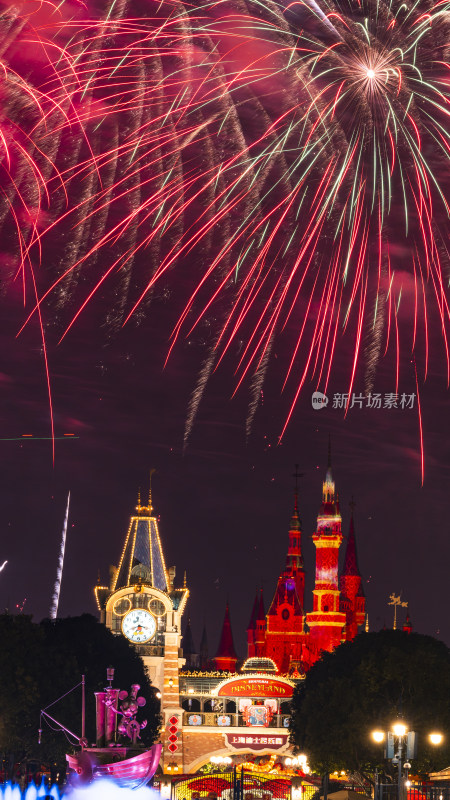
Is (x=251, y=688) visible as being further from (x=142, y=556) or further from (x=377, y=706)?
(x=377, y=706)

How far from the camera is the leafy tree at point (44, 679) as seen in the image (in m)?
76.9

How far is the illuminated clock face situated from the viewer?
360 feet

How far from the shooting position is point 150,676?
356 ft

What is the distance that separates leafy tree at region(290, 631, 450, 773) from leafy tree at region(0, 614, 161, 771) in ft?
53.2

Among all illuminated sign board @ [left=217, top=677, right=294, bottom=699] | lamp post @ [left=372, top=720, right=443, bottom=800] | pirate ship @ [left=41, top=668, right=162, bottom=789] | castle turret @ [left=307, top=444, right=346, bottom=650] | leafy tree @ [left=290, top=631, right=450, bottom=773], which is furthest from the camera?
castle turret @ [left=307, top=444, right=346, bottom=650]

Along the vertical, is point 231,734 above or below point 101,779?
above

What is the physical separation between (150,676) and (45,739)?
2857 centimetres

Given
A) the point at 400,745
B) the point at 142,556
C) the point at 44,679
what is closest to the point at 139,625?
the point at 142,556

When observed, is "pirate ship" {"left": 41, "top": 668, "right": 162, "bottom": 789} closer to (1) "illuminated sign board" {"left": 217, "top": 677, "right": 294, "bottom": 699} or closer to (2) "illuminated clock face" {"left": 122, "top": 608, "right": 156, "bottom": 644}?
(1) "illuminated sign board" {"left": 217, "top": 677, "right": 294, "bottom": 699}

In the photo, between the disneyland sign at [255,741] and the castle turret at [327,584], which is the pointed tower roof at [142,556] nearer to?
the disneyland sign at [255,741]

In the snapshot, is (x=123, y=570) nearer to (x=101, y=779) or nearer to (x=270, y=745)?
(x=270, y=745)

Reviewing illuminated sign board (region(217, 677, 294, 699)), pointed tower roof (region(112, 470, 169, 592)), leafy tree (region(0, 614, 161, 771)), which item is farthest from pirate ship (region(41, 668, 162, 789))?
pointed tower roof (region(112, 470, 169, 592))

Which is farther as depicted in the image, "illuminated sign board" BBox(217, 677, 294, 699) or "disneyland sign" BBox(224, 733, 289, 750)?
"illuminated sign board" BBox(217, 677, 294, 699)

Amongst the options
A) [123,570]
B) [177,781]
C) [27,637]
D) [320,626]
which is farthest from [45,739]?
[320,626]
